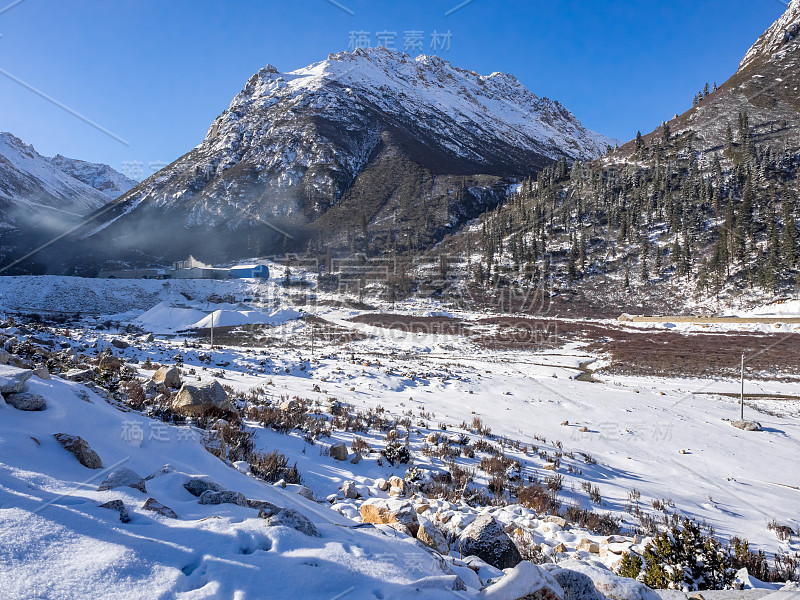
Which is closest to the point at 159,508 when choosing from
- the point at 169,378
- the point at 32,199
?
the point at 169,378

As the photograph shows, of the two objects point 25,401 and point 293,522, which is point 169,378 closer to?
point 25,401

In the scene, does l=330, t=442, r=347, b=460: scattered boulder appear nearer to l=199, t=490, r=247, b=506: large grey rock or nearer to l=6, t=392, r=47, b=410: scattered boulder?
l=199, t=490, r=247, b=506: large grey rock

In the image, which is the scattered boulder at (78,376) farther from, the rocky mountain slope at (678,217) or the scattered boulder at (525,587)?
the rocky mountain slope at (678,217)

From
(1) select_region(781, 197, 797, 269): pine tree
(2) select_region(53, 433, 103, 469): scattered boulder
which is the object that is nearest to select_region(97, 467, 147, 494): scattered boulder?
(2) select_region(53, 433, 103, 469): scattered boulder

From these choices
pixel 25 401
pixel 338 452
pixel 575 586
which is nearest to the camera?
pixel 575 586

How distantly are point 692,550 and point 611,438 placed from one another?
7.06m

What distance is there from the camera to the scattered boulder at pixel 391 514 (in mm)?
3744

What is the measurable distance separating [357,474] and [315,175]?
126412mm

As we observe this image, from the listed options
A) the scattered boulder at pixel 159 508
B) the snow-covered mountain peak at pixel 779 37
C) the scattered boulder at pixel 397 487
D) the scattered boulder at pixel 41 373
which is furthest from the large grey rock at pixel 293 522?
the snow-covered mountain peak at pixel 779 37

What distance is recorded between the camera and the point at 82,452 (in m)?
3.69

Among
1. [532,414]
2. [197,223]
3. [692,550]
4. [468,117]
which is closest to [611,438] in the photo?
[532,414]

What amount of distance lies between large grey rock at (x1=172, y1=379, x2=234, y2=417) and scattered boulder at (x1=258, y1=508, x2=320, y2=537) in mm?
5609

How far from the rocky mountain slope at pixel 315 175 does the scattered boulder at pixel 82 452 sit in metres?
88.5

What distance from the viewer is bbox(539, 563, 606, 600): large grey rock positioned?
2592mm
